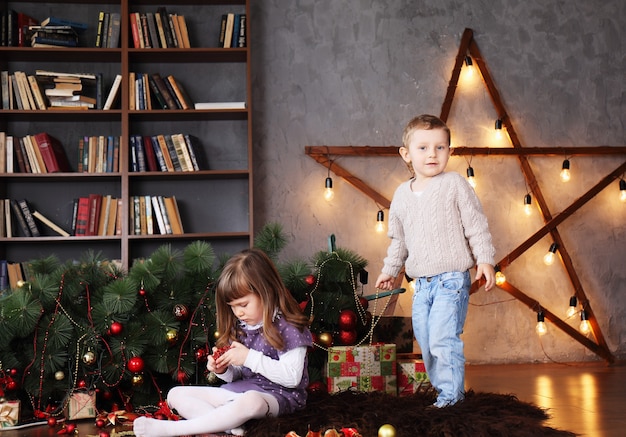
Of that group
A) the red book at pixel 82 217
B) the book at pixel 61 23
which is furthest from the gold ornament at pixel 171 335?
the book at pixel 61 23

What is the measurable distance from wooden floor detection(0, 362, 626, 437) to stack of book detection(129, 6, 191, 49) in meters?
1.90

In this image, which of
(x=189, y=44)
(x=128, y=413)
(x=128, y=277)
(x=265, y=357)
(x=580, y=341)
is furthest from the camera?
(x=580, y=341)

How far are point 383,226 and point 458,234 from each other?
4.93ft

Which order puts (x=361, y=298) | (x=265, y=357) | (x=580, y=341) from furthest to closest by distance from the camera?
(x=580, y=341), (x=361, y=298), (x=265, y=357)

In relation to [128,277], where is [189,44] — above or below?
above

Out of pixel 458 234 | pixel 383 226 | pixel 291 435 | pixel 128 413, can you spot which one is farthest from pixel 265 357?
pixel 383 226

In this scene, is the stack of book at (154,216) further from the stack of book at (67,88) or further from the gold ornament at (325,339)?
the gold ornament at (325,339)

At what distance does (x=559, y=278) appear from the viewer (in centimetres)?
386

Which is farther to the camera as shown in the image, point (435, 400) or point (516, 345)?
point (516, 345)

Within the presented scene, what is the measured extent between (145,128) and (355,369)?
187 cm

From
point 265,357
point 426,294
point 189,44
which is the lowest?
point 265,357

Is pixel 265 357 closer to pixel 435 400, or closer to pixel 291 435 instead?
pixel 291 435

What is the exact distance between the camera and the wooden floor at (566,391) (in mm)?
2066

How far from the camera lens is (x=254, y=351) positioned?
1.91 m
